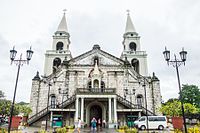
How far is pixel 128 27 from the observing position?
159 ft

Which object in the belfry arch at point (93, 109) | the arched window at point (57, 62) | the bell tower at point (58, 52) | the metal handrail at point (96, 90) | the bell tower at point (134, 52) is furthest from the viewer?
the arched window at point (57, 62)

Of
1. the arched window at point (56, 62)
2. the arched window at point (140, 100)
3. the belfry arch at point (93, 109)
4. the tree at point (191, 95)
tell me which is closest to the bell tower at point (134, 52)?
the arched window at point (140, 100)

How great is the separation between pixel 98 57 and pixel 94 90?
8567 millimetres

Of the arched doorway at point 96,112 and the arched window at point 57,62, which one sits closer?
the arched doorway at point 96,112

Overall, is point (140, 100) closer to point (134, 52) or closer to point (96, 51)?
point (134, 52)

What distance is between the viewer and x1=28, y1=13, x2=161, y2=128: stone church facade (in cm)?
3209

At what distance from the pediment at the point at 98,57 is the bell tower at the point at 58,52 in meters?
3.36

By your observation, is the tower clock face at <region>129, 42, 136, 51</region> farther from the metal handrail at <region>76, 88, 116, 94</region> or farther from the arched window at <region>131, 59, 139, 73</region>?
the metal handrail at <region>76, 88, 116, 94</region>

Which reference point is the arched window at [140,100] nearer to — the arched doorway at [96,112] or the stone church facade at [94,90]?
the stone church facade at [94,90]

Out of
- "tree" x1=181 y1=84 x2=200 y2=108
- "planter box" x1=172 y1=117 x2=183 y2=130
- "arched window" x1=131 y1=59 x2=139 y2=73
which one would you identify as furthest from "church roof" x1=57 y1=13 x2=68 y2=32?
"tree" x1=181 y1=84 x2=200 y2=108

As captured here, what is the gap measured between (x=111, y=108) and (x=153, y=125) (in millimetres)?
7278

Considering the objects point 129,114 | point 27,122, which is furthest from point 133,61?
point 27,122

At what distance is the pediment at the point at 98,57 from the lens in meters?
38.6

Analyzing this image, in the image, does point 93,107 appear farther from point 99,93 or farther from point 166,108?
point 166,108
